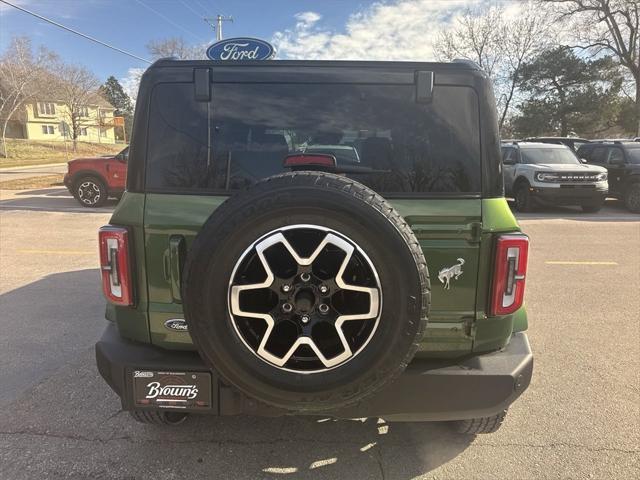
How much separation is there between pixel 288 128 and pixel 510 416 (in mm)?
2333

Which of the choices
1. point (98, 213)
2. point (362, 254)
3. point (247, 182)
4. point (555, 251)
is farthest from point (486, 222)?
point (98, 213)

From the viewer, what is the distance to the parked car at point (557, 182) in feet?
39.2

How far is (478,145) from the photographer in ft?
7.23

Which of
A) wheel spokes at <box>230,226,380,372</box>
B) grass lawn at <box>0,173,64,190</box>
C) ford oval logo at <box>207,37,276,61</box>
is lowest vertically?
grass lawn at <box>0,173,64,190</box>

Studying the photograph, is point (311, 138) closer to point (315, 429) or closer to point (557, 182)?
point (315, 429)

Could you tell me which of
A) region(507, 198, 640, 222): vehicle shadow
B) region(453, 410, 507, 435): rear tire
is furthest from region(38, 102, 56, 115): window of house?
region(453, 410, 507, 435): rear tire

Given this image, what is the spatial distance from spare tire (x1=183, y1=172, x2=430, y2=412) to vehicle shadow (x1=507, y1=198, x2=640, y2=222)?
10948 millimetres

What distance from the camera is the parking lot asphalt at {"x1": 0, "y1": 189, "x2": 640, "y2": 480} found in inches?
97.0

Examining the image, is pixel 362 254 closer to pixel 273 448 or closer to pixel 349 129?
pixel 349 129

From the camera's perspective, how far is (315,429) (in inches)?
110

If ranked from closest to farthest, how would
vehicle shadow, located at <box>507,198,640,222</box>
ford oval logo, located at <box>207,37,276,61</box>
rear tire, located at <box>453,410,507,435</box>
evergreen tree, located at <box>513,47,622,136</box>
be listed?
rear tire, located at <box>453,410,507,435</box>, ford oval logo, located at <box>207,37,276,61</box>, vehicle shadow, located at <box>507,198,640,222</box>, evergreen tree, located at <box>513,47,622,136</box>

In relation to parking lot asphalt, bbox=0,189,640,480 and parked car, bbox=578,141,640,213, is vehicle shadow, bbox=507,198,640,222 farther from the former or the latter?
parking lot asphalt, bbox=0,189,640,480

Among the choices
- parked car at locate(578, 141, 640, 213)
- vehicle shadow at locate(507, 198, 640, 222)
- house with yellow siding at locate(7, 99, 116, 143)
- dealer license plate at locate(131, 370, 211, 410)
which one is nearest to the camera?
dealer license plate at locate(131, 370, 211, 410)

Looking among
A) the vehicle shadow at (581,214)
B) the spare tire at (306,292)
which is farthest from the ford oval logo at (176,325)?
the vehicle shadow at (581,214)
